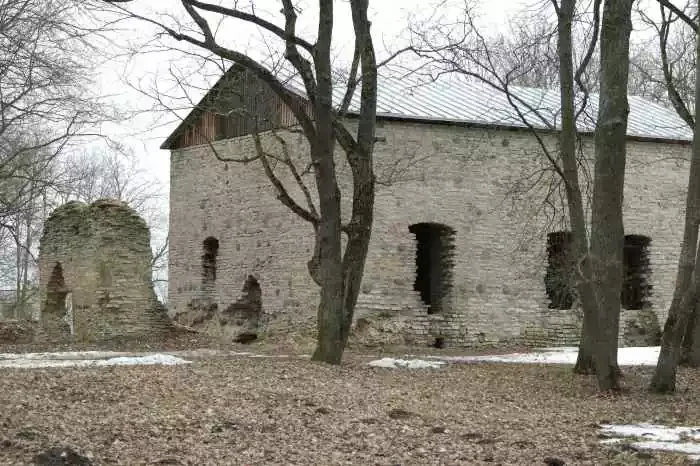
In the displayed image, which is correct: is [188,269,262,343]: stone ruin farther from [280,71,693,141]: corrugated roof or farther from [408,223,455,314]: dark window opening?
[280,71,693,141]: corrugated roof

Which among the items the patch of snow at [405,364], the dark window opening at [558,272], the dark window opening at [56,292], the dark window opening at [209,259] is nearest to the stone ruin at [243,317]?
the dark window opening at [209,259]

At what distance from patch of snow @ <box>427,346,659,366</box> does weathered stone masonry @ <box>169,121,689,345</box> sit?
2.15m

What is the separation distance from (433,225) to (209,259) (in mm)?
5794

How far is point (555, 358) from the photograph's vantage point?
56.6 feet

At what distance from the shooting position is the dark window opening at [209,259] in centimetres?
2247

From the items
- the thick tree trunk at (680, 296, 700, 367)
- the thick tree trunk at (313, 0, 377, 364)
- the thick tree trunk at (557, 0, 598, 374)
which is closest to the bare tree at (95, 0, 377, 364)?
the thick tree trunk at (313, 0, 377, 364)

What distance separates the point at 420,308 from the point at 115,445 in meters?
13.2

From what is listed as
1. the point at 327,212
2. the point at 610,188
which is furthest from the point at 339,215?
the point at 610,188

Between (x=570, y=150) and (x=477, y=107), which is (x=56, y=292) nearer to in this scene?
(x=477, y=107)

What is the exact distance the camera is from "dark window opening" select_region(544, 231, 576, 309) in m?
21.3

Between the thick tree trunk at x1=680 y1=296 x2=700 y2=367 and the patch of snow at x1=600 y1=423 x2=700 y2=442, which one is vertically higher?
the thick tree trunk at x1=680 y1=296 x2=700 y2=367

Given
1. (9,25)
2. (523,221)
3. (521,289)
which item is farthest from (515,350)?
A: (9,25)

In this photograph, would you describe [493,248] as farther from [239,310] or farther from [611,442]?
[611,442]

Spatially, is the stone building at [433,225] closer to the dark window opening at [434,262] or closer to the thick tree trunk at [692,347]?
the dark window opening at [434,262]
